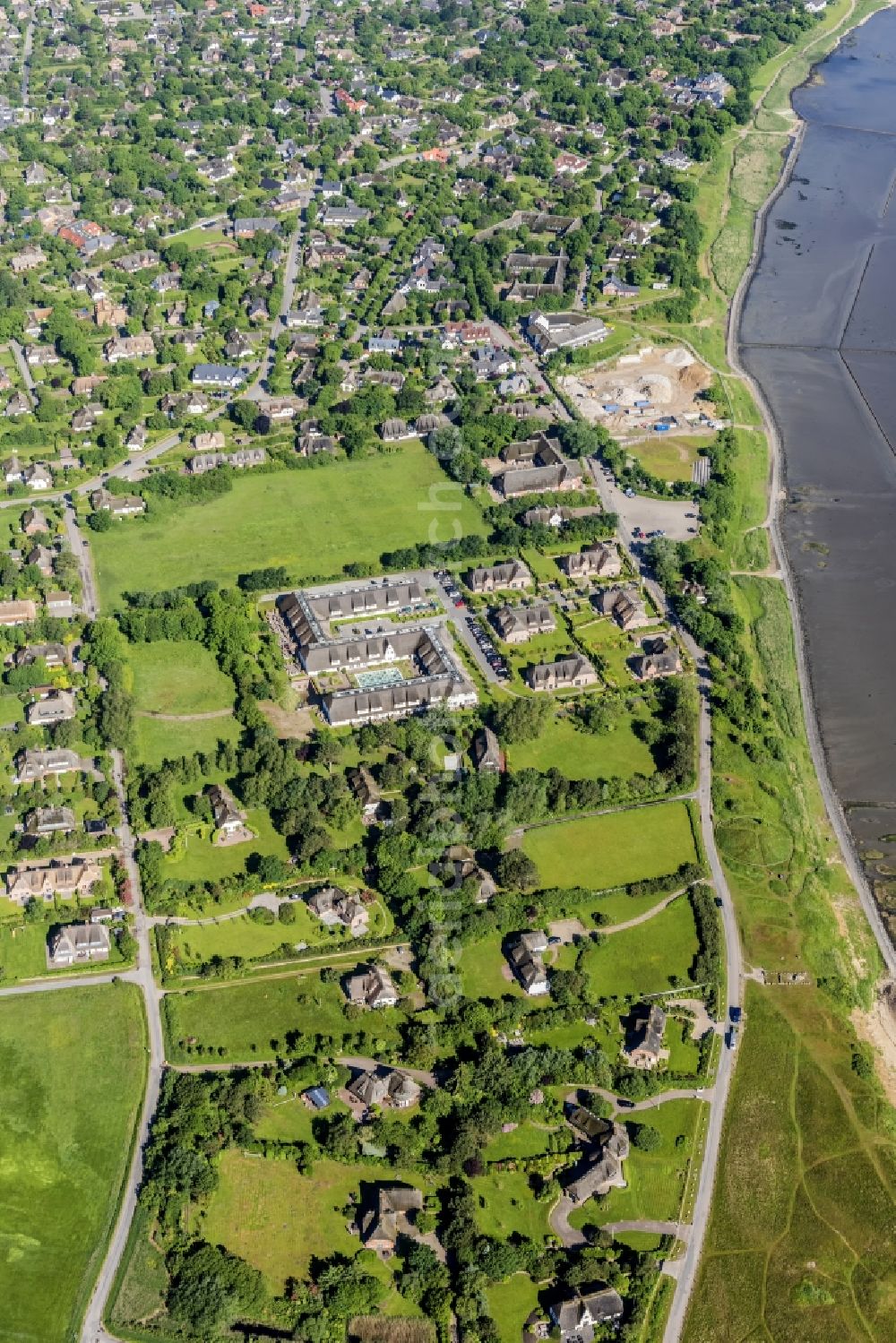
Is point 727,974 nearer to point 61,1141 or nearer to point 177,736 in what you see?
point 61,1141

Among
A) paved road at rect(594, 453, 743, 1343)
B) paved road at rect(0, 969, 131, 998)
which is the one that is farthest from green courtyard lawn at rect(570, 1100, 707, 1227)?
paved road at rect(0, 969, 131, 998)

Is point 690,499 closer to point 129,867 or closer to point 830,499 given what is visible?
point 830,499

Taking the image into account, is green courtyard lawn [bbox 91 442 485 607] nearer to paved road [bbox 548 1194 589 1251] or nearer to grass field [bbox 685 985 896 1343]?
grass field [bbox 685 985 896 1343]

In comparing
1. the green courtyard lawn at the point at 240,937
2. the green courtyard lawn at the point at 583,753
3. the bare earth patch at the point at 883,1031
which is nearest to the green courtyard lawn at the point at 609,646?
the green courtyard lawn at the point at 583,753

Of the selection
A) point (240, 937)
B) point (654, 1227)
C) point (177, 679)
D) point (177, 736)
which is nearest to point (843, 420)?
point (177, 679)

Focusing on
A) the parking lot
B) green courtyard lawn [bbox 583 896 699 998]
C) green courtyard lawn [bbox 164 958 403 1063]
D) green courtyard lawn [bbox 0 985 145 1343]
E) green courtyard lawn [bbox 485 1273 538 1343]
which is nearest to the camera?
green courtyard lawn [bbox 485 1273 538 1343]

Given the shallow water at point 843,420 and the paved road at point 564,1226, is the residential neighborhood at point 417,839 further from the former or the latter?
the shallow water at point 843,420
